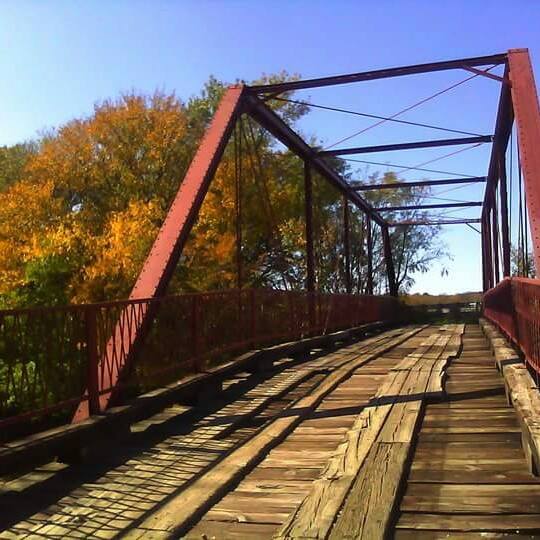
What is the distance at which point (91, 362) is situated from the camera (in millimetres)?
5309

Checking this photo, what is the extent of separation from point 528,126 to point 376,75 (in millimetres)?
3267

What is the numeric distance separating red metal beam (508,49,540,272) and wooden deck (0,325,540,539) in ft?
6.77

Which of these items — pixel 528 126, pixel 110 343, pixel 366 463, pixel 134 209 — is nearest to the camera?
pixel 366 463

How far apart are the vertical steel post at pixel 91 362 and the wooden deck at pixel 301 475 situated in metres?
0.36

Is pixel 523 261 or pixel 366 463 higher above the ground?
pixel 523 261

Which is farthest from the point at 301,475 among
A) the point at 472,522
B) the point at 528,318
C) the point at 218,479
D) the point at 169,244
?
the point at 169,244

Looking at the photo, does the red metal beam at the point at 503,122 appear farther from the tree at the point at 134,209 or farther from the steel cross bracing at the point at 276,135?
the tree at the point at 134,209

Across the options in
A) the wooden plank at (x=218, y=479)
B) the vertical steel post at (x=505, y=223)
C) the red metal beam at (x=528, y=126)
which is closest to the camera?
the wooden plank at (x=218, y=479)

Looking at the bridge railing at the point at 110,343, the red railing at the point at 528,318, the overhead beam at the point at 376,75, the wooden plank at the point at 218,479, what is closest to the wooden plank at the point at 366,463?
the wooden plank at the point at 218,479

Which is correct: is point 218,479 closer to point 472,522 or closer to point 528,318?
point 472,522

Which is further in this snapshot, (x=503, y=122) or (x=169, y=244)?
(x=503, y=122)

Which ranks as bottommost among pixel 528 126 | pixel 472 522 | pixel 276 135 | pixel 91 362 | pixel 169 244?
pixel 472 522

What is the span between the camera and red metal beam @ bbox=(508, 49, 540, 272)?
25.2ft

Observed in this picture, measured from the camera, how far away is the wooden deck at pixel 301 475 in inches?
134
